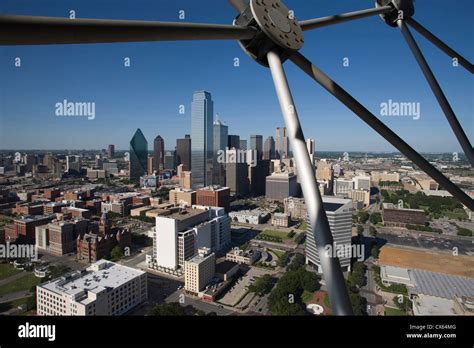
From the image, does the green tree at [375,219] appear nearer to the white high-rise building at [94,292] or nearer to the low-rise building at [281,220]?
the low-rise building at [281,220]

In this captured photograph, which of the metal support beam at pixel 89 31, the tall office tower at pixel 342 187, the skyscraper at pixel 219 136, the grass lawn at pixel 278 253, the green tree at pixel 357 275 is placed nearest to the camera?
the metal support beam at pixel 89 31

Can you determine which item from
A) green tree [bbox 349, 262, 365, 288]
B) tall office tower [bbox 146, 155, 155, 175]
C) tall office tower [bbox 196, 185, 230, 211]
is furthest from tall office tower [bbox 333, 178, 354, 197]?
tall office tower [bbox 146, 155, 155, 175]

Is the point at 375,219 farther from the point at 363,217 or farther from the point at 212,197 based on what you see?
the point at 212,197

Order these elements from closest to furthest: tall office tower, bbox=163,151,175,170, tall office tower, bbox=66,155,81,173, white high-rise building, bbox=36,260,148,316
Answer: white high-rise building, bbox=36,260,148,316 → tall office tower, bbox=66,155,81,173 → tall office tower, bbox=163,151,175,170

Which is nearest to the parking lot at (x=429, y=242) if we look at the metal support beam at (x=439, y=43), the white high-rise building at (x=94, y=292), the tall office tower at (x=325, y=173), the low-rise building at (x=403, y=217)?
the low-rise building at (x=403, y=217)

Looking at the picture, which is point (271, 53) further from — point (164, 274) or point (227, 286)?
point (164, 274)

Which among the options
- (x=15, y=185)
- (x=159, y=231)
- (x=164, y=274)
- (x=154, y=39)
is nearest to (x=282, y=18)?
(x=154, y=39)

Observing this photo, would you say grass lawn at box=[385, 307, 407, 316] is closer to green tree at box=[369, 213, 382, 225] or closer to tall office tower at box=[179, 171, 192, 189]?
green tree at box=[369, 213, 382, 225]
